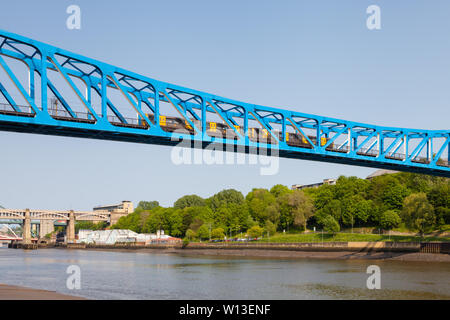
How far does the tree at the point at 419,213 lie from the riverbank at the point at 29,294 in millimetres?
69569

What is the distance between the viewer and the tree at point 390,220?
10538cm

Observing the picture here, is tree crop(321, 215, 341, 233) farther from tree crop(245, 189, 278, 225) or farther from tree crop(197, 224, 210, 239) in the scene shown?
tree crop(197, 224, 210, 239)

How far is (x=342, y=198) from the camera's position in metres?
128

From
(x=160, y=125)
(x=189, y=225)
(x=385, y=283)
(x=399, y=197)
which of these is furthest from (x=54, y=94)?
(x=189, y=225)

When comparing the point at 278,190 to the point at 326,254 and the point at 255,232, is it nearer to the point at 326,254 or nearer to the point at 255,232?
the point at 255,232

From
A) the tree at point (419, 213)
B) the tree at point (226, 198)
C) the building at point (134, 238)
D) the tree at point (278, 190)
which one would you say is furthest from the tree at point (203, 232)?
the tree at point (419, 213)

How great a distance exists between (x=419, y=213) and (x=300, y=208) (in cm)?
3914

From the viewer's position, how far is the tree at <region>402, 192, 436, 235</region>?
92125 mm

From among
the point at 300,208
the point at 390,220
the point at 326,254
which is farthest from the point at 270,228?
the point at 326,254

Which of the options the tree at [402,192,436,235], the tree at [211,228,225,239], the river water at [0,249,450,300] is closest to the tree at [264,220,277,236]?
the tree at [211,228,225,239]

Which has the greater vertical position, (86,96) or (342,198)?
(86,96)

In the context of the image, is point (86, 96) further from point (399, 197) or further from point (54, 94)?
point (399, 197)

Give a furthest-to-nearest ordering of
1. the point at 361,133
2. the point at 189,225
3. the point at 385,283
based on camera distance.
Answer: the point at 189,225 < the point at 361,133 < the point at 385,283
